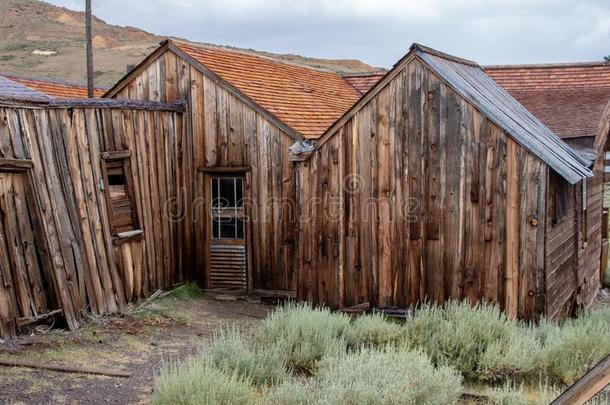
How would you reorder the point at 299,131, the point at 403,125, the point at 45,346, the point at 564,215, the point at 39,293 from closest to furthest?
the point at 45,346 < the point at 39,293 < the point at 403,125 < the point at 564,215 < the point at 299,131

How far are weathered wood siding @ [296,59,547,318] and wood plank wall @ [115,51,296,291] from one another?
164 centimetres

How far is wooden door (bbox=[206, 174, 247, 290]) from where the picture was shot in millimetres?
12516

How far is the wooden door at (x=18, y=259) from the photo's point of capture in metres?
8.47

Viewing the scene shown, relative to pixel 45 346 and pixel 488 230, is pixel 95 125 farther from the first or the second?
A: pixel 488 230

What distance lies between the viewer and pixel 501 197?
30.3ft

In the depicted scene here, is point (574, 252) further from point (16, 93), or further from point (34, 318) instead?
point (16, 93)

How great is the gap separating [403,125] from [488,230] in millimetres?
1914

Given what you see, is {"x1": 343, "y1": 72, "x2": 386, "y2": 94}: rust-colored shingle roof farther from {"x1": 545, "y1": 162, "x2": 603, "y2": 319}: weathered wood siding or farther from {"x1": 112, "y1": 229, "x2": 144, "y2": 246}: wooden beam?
{"x1": 112, "y1": 229, "x2": 144, "y2": 246}: wooden beam

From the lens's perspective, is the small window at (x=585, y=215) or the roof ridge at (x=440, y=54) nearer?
the roof ridge at (x=440, y=54)

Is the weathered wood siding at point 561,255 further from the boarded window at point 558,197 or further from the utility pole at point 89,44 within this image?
the utility pole at point 89,44

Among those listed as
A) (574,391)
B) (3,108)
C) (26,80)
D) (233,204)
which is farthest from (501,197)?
(26,80)

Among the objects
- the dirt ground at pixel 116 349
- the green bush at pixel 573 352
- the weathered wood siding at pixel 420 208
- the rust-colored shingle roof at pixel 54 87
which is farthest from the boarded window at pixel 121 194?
the green bush at pixel 573 352

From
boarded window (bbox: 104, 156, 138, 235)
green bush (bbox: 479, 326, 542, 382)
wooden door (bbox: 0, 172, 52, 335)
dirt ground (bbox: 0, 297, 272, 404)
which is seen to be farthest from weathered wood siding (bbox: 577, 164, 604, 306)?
wooden door (bbox: 0, 172, 52, 335)

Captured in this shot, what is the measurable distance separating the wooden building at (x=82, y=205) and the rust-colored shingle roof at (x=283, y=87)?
1280 mm
